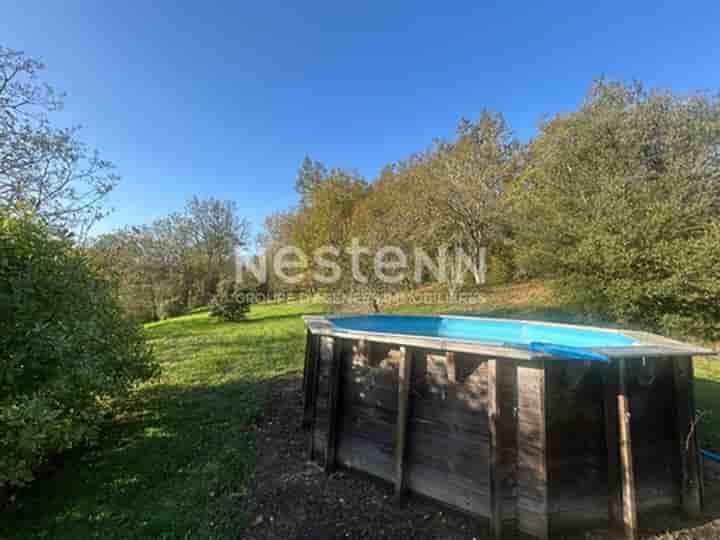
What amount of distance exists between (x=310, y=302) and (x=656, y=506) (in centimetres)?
1642

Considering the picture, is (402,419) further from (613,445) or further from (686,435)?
(686,435)

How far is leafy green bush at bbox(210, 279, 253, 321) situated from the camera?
46.0 ft

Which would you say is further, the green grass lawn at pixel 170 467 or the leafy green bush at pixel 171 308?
the leafy green bush at pixel 171 308

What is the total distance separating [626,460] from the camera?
222cm

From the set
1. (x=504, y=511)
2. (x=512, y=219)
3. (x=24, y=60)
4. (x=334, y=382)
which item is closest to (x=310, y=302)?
(x=512, y=219)

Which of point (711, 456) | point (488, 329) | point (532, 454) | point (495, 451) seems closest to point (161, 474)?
point (495, 451)

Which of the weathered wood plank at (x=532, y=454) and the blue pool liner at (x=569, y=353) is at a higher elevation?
the blue pool liner at (x=569, y=353)

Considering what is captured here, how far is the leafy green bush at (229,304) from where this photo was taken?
14.0m

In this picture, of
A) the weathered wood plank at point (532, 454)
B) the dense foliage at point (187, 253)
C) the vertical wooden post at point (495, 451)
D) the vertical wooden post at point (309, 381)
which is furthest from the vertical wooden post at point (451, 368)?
the dense foliage at point (187, 253)

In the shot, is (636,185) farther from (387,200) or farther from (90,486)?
(90,486)

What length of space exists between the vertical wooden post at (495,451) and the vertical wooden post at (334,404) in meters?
1.50

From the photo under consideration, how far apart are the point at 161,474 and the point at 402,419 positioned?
265 cm

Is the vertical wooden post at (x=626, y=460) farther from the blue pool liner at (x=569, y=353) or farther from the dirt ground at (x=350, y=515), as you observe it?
the blue pool liner at (x=569, y=353)

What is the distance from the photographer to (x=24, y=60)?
685cm
